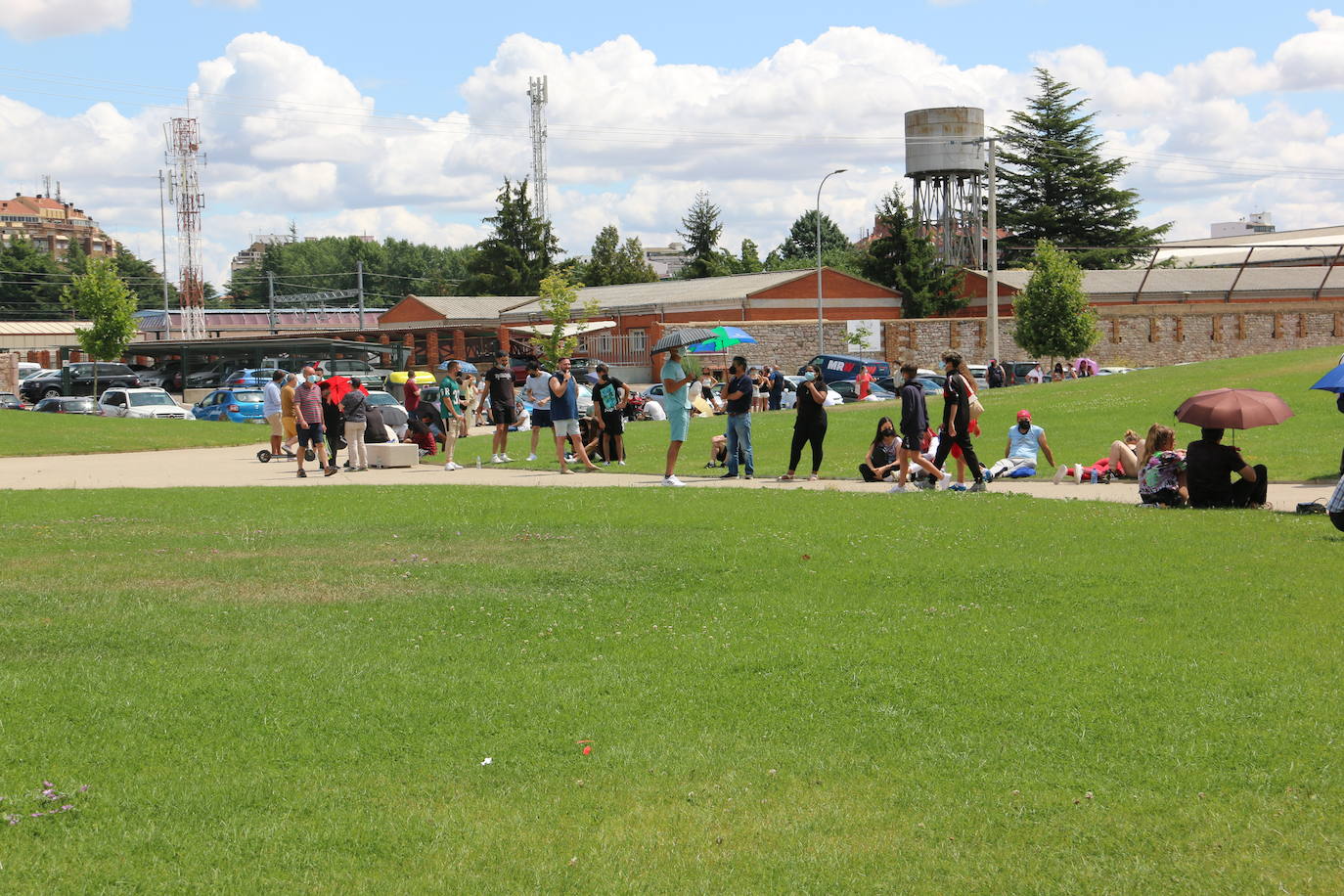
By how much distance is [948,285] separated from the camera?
66812 mm

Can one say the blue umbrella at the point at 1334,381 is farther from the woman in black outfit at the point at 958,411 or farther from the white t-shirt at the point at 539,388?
the white t-shirt at the point at 539,388

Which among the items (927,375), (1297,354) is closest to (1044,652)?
(1297,354)

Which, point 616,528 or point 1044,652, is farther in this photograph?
point 616,528

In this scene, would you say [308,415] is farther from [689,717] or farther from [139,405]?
[139,405]

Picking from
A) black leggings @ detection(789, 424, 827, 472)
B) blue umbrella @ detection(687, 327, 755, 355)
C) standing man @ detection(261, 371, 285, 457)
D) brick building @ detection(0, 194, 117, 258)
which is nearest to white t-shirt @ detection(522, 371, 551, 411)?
standing man @ detection(261, 371, 285, 457)

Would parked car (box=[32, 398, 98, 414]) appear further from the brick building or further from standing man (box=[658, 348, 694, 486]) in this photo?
the brick building

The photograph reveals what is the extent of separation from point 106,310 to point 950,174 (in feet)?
138

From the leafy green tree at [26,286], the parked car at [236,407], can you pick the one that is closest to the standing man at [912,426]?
the parked car at [236,407]

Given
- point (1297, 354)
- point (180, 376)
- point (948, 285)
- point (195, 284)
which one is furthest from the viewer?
point (195, 284)

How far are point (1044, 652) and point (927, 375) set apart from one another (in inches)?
1522

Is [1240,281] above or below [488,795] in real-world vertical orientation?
above

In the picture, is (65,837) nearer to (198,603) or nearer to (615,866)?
(615,866)

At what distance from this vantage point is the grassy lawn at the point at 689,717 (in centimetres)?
496

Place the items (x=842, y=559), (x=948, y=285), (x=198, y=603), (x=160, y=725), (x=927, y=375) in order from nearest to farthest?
(x=160, y=725) < (x=198, y=603) < (x=842, y=559) < (x=927, y=375) < (x=948, y=285)
